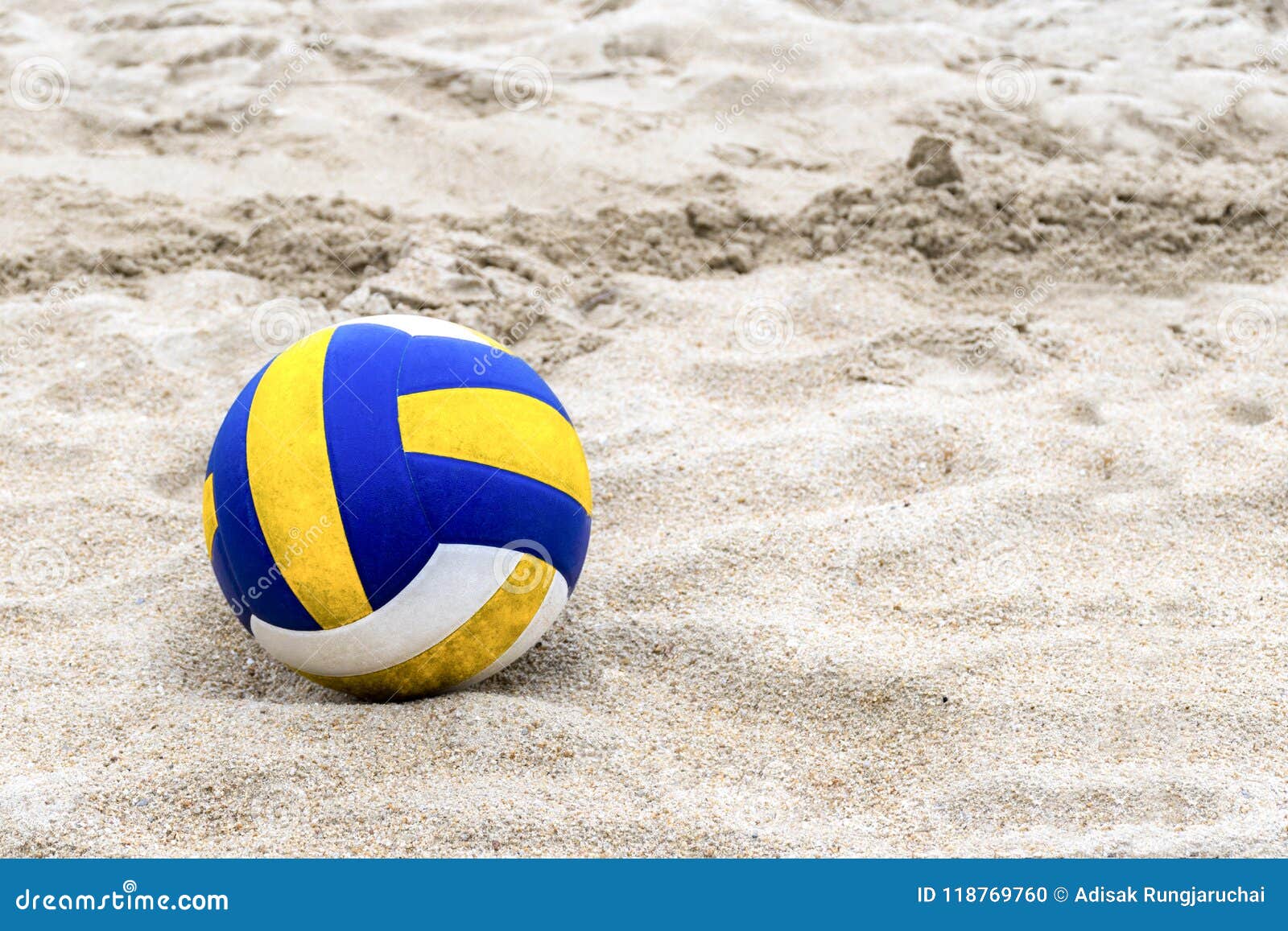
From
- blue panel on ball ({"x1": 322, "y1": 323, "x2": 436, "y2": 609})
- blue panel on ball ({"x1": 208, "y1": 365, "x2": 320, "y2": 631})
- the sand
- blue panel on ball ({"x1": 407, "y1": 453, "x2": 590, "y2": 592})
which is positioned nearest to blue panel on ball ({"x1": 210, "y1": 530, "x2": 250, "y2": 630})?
blue panel on ball ({"x1": 208, "y1": 365, "x2": 320, "y2": 631})

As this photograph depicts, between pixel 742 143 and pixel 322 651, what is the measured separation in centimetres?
371

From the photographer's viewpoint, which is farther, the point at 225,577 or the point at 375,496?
the point at 225,577

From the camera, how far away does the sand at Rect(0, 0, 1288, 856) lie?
264 cm

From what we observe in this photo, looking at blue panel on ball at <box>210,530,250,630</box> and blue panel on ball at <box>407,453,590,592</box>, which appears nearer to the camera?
blue panel on ball at <box>407,453,590,592</box>

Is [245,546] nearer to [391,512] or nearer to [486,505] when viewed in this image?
[391,512]

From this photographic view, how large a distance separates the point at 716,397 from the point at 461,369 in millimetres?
1544

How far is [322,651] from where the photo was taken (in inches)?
109

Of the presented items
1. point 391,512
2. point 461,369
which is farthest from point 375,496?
point 461,369

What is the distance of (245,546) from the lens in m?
2.75

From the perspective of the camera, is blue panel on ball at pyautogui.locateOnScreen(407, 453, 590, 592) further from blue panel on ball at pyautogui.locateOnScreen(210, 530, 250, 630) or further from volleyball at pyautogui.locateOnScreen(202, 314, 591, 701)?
blue panel on ball at pyautogui.locateOnScreen(210, 530, 250, 630)

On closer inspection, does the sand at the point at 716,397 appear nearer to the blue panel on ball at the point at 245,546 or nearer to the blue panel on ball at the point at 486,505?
the blue panel on ball at the point at 245,546

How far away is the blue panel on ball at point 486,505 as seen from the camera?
8.84 ft

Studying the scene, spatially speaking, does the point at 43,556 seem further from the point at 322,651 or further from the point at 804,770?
the point at 804,770

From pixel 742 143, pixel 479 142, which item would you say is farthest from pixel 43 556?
pixel 742 143
